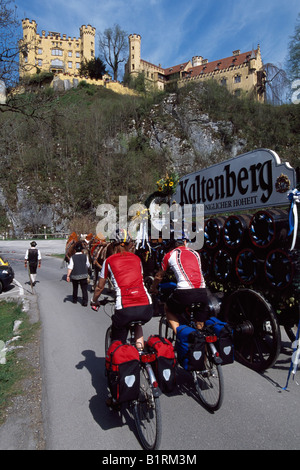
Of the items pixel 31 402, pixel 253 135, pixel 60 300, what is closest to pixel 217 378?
pixel 31 402

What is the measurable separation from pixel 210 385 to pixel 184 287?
4.00ft

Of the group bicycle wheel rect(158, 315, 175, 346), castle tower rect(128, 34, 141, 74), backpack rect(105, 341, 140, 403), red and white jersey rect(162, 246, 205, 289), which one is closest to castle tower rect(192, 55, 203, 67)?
castle tower rect(128, 34, 141, 74)

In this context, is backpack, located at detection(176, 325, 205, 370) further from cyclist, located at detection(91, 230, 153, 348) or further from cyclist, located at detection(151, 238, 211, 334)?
cyclist, located at detection(151, 238, 211, 334)

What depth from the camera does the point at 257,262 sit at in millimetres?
4891

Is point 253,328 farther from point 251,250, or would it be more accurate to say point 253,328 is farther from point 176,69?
point 176,69

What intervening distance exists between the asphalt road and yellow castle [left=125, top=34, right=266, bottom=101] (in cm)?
6381

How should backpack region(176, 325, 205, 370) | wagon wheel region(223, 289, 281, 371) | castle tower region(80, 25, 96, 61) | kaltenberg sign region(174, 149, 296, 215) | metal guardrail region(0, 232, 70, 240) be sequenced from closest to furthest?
backpack region(176, 325, 205, 370), wagon wheel region(223, 289, 281, 371), kaltenberg sign region(174, 149, 296, 215), metal guardrail region(0, 232, 70, 240), castle tower region(80, 25, 96, 61)

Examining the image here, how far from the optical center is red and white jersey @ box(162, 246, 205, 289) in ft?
14.3

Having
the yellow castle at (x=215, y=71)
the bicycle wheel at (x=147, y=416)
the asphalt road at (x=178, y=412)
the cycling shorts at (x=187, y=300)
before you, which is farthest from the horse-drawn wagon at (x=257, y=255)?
the yellow castle at (x=215, y=71)

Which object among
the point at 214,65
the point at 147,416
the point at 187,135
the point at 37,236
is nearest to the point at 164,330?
the point at 147,416

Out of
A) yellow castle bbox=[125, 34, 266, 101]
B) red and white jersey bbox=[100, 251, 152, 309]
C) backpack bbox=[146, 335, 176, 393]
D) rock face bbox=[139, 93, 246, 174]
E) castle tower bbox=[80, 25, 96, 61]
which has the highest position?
castle tower bbox=[80, 25, 96, 61]

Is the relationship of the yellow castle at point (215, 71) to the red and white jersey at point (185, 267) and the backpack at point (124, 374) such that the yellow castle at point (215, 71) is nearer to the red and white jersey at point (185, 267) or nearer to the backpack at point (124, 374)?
the red and white jersey at point (185, 267)
